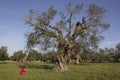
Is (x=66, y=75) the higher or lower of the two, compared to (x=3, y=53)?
lower

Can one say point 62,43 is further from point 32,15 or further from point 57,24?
point 32,15

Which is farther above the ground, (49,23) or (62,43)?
(49,23)

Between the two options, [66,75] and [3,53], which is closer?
[66,75]

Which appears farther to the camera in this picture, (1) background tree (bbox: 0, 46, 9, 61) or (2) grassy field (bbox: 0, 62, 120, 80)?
(1) background tree (bbox: 0, 46, 9, 61)

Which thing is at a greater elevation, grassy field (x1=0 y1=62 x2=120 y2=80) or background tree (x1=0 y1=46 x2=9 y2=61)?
background tree (x1=0 y1=46 x2=9 y2=61)

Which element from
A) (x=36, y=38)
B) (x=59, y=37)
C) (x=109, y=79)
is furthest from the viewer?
(x=36, y=38)

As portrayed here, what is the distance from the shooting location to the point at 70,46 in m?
33.9

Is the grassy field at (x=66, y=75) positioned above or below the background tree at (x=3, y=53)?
below

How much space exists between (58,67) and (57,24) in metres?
7.97

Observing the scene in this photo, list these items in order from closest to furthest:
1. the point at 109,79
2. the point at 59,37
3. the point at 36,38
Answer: the point at 109,79 < the point at 59,37 < the point at 36,38

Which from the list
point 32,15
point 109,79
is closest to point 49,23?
point 32,15

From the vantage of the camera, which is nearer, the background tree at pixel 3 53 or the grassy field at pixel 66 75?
the grassy field at pixel 66 75

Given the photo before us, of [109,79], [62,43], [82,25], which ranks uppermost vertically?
[82,25]

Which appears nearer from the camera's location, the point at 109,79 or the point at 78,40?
the point at 109,79
